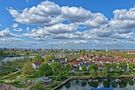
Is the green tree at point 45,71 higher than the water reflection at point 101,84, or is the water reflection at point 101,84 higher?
the green tree at point 45,71

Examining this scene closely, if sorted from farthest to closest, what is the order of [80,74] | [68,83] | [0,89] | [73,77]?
[80,74], [73,77], [68,83], [0,89]

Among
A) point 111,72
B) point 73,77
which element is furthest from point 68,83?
point 111,72

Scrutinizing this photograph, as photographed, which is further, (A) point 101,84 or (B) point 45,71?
(B) point 45,71

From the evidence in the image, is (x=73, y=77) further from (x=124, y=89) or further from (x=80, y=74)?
(x=124, y=89)

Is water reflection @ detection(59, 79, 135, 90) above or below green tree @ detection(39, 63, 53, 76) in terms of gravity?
below

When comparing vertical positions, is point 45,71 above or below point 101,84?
above

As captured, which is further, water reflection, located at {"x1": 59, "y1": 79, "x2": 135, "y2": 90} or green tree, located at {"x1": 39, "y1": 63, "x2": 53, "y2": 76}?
green tree, located at {"x1": 39, "y1": 63, "x2": 53, "y2": 76}

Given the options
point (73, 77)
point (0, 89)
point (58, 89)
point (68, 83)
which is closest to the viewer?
point (0, 89)

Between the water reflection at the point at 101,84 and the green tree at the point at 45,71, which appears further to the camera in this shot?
the green tree at the point at 45,71
